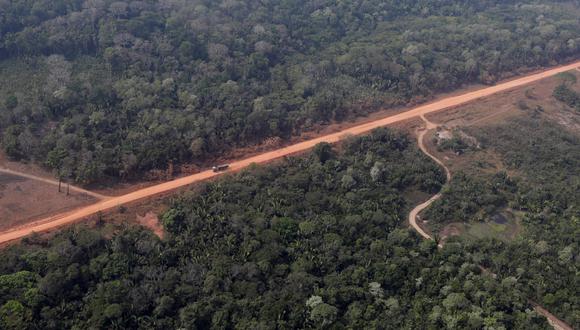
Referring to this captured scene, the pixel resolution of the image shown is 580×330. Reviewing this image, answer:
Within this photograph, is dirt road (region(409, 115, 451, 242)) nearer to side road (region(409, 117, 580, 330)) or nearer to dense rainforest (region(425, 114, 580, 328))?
side road (region(409, 117, 580, 330))

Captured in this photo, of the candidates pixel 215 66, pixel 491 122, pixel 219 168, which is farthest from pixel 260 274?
pixel 491 122

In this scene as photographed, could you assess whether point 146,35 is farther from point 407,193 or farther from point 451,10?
point 451,10

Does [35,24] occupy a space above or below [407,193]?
above

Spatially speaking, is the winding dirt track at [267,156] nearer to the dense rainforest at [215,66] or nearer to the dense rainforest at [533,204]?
the dense rainforest at [215,66]

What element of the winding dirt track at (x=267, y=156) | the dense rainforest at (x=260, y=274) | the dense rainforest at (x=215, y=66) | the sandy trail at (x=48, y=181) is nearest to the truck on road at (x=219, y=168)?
the winding dirt track at (x=267, y=156)

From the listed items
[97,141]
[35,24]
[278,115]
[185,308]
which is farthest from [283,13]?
[185,308]

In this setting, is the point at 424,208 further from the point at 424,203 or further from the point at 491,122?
the point at 491,122
